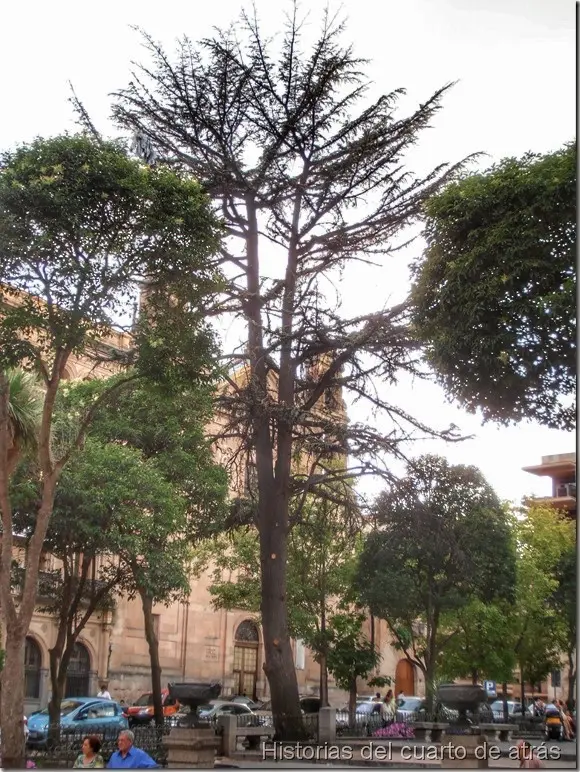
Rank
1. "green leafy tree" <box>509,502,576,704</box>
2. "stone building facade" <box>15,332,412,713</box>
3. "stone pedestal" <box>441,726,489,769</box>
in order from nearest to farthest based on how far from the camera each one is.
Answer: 1. "stone pedestal" <box>441,726,489,769</box>
2. "stone building facade" <box>15,332,412,713</box>
3. "green leafy tree" <box>509,502,576,704</box>

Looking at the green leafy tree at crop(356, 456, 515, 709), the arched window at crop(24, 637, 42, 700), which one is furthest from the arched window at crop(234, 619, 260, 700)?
the green leafy tree at crop(356, 456, 515, 709)

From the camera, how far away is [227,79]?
70.4ft

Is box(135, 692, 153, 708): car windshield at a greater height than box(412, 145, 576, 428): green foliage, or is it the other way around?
box(412, 145, 576, 428): green foliage

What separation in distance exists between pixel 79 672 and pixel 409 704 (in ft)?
49.8

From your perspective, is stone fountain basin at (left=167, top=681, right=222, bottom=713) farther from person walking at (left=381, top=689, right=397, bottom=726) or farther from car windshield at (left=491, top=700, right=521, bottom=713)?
car windshield at (left=491, top=700, right=521, bottom=713)

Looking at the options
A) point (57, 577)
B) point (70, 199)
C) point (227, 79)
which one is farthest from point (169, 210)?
point (57, 577)

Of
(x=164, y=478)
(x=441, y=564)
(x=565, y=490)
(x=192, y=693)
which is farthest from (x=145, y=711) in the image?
(x=565, y=490)

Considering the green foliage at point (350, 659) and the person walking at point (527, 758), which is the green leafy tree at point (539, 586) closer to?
the green foliage at point (350, 659)

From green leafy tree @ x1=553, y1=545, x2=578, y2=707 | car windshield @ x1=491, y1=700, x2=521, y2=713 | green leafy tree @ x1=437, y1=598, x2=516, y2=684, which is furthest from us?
car windshield @ x1=491, y1=700, x2=521, y2=713

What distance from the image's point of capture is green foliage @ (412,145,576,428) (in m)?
14.5

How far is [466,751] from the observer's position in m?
17.8

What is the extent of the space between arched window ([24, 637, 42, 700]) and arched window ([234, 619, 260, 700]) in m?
12.4

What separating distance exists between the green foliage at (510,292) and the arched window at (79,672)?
26694 millimetres

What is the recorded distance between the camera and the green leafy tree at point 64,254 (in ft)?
49.0
